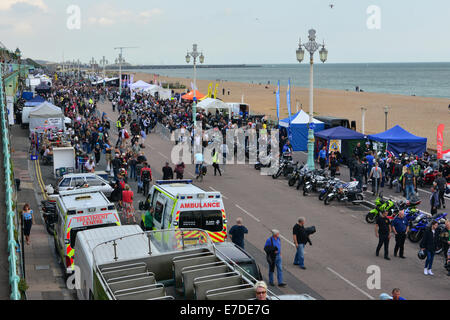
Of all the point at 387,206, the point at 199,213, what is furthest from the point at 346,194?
the point at 199,213

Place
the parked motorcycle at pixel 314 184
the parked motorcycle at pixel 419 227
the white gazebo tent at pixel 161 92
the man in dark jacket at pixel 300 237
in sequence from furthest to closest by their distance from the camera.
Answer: the white gazebo tent at pixel 161 92 → the parked motorcycle at pixel 314 184 → the parked motorcycle at pixel 419 227 → the man in dark jacket at pixel 300 237

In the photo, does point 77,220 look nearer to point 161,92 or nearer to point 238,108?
point 238,108

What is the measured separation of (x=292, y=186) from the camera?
27328mm

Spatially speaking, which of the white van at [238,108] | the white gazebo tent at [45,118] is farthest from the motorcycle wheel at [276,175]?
the white van at [238,108]

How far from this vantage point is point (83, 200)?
15750 millimetres

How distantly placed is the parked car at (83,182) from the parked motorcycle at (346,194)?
907cm

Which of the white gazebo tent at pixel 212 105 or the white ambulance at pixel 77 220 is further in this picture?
the white gazebo tent at pixel 212 105

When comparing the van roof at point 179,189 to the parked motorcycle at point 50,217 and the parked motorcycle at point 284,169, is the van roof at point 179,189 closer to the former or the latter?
the parked motorcycle at point 50,217

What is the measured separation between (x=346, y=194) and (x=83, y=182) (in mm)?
10767

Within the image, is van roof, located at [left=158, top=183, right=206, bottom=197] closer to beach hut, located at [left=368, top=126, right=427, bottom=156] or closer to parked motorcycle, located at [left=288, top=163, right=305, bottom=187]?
Result: parked motorcycle, located at [left=288, top=163, right=305, bottom=187]

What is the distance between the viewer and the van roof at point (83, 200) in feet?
49.3

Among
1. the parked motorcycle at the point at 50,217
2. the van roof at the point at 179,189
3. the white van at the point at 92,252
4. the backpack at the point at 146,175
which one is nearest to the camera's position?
the white van at the point at 92,252

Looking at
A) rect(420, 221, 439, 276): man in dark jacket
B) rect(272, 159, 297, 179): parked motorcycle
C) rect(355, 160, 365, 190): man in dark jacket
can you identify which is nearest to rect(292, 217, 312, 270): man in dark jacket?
rect(420, 221, 439, 276): man in dark jacket
